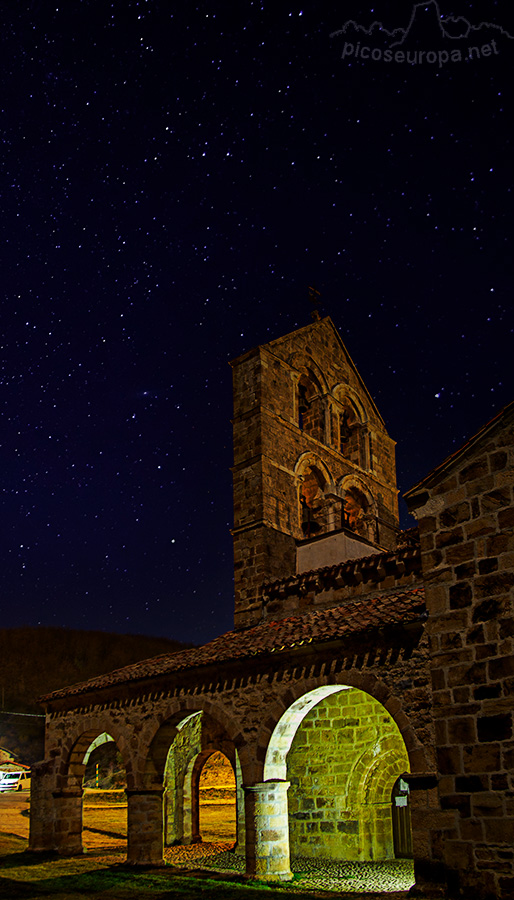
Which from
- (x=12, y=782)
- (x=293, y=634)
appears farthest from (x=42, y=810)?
(x=12, y=782)

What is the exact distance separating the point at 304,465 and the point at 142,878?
9.58m

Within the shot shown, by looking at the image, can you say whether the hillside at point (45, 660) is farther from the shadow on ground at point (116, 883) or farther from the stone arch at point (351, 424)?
the shadow on ground at point (116, 883)

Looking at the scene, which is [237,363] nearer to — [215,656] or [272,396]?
[272,396]

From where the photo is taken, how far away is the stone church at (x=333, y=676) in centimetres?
743

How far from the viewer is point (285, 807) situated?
34.0ft

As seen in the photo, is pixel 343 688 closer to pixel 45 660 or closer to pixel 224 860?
pixel 224 860

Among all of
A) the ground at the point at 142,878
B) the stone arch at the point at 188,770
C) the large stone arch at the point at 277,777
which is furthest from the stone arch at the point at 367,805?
the stone arch at the point at 188,770

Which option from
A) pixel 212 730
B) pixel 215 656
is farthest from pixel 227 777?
pixel 215 656

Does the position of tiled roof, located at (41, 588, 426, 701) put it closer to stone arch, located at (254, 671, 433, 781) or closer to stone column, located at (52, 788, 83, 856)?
stone arch, located at (254, 671, 433, 781)

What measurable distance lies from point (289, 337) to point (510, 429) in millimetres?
11563

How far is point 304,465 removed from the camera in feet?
58.9

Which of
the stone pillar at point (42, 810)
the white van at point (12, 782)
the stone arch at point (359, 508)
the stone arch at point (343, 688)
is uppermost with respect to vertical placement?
the stone arch at point (359, 508)

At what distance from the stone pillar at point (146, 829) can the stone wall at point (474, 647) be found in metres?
6.04

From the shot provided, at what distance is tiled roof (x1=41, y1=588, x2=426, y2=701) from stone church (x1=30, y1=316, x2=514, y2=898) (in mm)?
47
